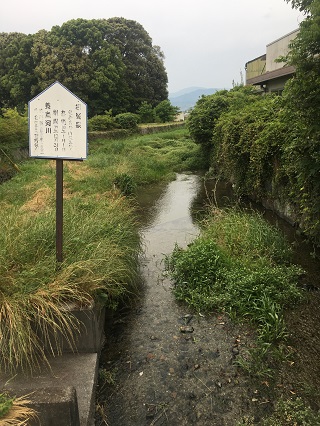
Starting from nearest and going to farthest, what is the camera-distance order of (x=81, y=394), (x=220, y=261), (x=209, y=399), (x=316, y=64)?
(x=81, y=394), (x=209, y=399), (x=316, y=64), (x=220, y=261)

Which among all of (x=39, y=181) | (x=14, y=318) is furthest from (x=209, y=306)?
(x=39, y=181)

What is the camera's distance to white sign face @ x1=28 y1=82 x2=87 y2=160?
365 cm

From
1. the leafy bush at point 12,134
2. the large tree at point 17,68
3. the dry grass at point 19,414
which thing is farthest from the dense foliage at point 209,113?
the large tree at point 17,68

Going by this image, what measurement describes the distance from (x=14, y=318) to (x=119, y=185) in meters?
7.96

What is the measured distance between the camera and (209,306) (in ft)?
15.2

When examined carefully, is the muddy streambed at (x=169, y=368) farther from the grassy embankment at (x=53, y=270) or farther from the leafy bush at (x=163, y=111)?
the leafy bush at (x=163, y=111)

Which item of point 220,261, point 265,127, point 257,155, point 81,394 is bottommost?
point 81,394

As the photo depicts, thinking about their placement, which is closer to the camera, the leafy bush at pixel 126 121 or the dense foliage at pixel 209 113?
the dense foliage at pixel 209 113

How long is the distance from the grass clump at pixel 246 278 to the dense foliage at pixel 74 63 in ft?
79.4

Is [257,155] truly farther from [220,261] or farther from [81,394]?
[81,394]

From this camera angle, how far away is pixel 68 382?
313 centimetres

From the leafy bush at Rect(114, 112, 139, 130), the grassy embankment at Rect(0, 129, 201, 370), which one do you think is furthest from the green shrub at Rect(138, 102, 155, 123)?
the grassy embankment at Rect(0, 129, 201, 370)

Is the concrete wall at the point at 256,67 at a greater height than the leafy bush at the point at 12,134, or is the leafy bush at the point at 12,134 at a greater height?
the concrete wall at the point at 256,67

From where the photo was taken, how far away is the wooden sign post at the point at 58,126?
3648 mm
